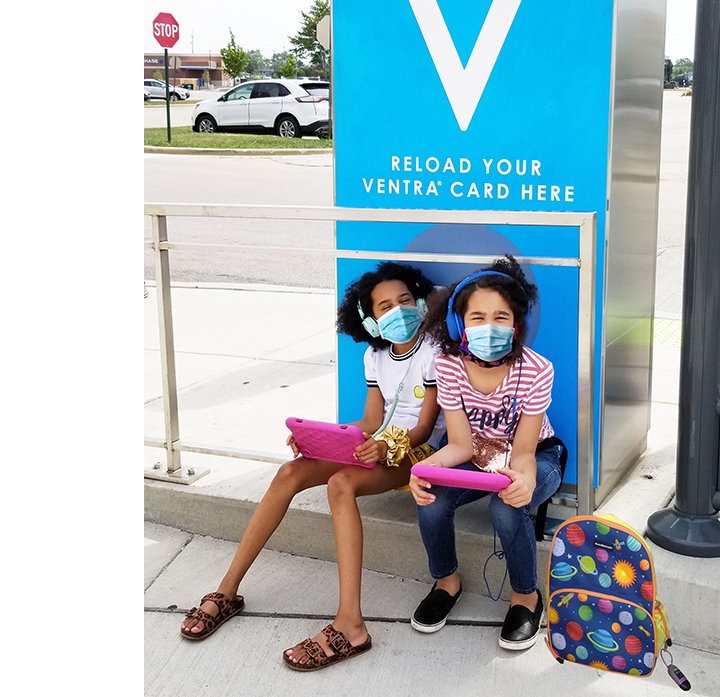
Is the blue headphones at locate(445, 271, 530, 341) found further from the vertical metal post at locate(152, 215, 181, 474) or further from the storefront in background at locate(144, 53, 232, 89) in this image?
the storefront in background at locate(144, 53, 232, 89)

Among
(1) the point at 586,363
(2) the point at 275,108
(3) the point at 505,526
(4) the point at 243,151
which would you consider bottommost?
(3) the point at 505,526

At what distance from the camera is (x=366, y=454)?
110 inches

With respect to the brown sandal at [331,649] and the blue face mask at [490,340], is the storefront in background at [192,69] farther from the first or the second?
the brown sandal at [331,649]

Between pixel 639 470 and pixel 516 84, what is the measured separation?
154 cm

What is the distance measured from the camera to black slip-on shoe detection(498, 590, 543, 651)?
2609mm

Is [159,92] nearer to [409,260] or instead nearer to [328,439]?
[409,260]

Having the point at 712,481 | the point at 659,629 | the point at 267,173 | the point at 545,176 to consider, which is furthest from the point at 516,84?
the point at 267,173

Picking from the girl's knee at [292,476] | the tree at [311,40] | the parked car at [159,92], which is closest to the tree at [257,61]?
the tree at [311,40]

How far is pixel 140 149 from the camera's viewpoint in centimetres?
104

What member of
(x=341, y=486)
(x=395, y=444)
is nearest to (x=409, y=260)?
(x=395, y=444)

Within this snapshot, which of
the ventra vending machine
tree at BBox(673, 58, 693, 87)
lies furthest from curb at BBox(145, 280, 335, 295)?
the ventra vending machine

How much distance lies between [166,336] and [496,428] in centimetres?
138

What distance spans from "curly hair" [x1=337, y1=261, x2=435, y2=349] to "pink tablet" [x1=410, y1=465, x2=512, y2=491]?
2.27ft

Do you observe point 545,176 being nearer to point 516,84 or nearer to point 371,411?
point 516,84
